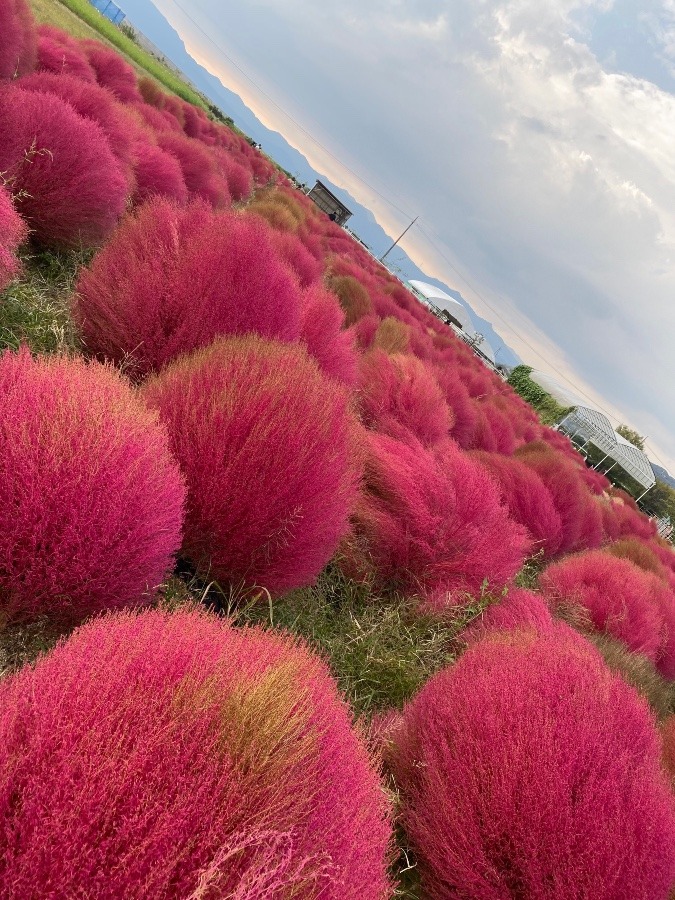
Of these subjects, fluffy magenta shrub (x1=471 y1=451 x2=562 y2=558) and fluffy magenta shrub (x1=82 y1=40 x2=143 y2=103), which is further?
fluffy magenta shrub (x1=82 y1=40 x2=143 y2=103)

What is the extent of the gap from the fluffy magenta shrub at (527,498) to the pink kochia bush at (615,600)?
64 centimetres

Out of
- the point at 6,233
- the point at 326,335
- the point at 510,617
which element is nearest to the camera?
the point at 6,233

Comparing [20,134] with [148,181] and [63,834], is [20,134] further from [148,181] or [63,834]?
[63,834]

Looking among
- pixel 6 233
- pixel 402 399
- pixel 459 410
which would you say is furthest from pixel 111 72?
pixel 6 233

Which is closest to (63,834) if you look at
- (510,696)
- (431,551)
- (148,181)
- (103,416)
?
(103,416)

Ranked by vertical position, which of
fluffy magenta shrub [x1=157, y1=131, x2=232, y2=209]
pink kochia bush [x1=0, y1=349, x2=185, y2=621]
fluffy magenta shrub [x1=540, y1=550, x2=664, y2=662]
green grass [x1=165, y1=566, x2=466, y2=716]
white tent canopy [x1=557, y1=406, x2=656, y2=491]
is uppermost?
white tent canopy [x1=557, y1=406, x2=656, y2=491]

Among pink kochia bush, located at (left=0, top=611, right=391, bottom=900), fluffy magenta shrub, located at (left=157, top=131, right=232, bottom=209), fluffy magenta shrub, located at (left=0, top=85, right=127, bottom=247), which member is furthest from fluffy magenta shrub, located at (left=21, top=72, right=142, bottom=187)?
pink kochia bush, located at (left=0, top=611, right=391, bottom=900)

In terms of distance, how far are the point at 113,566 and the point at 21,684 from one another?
0.58m

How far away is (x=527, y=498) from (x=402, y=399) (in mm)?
1732

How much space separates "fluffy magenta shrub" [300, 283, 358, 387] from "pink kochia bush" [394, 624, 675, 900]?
2.23 metres

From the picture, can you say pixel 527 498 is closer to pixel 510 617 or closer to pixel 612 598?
pixel 612 598

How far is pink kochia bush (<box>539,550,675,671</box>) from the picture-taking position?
373cm

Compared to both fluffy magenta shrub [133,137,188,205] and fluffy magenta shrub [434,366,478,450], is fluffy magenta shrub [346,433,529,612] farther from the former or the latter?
fluffy magenta shrub [133,137,188,205]

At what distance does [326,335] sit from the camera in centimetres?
352
